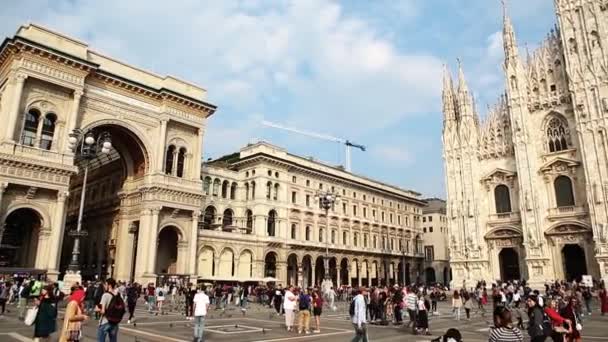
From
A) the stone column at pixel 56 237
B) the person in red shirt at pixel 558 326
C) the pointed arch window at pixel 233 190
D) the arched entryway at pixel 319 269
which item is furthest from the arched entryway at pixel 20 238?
the arched entryway at pixel 319 269

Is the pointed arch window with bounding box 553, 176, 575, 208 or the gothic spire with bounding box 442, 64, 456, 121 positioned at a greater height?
the gothic spire with bounding box 442, 64, 456, 121

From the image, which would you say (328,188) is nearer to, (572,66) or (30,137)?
(572,66)

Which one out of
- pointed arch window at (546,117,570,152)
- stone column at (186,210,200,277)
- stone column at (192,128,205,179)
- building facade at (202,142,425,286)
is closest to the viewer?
stone column at (186,210,200,277)

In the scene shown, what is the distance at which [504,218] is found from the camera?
38844 millimetres

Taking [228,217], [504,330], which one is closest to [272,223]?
[228,217]

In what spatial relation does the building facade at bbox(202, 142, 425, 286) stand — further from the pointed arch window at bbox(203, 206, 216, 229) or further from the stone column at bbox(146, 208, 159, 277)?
the stone column at bbox(146, 208, 159, 277)

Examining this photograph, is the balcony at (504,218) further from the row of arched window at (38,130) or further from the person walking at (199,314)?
the row of arched window at (38,130)

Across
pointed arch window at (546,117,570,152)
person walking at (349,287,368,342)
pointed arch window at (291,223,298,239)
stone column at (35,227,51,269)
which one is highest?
pointed arch window at (546,117,570,152)

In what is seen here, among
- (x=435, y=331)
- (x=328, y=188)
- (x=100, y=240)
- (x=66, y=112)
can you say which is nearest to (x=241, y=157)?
(x=328, y=188)

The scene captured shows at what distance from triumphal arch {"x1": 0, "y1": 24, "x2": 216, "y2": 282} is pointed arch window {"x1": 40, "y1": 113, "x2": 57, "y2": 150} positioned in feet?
0.26

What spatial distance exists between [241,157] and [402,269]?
30586mm

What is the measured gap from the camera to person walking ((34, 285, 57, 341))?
812 cm

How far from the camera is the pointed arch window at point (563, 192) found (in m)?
35.9

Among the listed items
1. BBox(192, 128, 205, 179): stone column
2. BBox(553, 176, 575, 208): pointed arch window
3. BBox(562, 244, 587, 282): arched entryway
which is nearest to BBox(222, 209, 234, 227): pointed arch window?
BBox(192, 128, 205, 179): stone column
